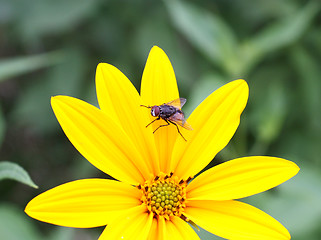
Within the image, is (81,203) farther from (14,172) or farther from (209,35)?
(209,35)

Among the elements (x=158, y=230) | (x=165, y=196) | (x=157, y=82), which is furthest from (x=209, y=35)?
(x=158, y=230)

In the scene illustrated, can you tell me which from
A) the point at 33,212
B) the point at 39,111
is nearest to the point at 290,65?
the point at 39,111

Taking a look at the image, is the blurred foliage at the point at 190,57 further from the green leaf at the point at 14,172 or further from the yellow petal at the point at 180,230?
the yellow petal at the point at 180,230

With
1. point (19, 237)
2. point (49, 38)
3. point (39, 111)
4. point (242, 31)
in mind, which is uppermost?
point (242, 31)

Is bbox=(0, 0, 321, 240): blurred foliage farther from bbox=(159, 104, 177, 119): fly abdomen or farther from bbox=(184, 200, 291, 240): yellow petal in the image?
bbox=(184, 200, 291, 240): yellow petal

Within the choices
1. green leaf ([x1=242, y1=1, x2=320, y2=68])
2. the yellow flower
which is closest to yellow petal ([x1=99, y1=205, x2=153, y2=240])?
the yellow flower

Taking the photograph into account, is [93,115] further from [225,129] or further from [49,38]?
[49,38]
